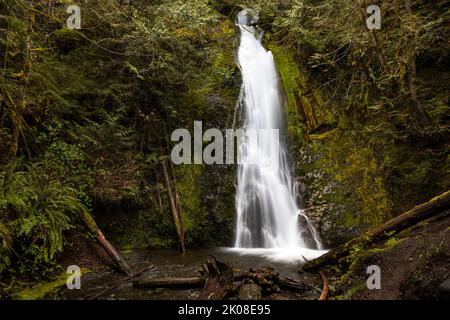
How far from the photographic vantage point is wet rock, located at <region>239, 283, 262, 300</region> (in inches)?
191

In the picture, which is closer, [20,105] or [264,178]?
[20,105]

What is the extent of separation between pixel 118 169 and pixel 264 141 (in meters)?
4.69

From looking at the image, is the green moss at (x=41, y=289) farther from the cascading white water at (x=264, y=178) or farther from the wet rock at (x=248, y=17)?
the wet rock at (x=248, y=17)

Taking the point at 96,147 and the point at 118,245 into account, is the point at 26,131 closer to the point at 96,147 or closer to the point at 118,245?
the point at 96,147

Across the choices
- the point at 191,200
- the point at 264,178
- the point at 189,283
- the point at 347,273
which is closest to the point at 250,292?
the point at 189,283

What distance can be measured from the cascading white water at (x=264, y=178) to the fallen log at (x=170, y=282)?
11.1 ft

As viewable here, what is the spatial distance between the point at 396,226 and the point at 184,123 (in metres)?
6.84

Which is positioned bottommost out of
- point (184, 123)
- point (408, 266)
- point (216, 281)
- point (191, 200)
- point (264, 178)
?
point (216, 281)

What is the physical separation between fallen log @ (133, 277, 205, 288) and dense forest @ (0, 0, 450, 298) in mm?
1775

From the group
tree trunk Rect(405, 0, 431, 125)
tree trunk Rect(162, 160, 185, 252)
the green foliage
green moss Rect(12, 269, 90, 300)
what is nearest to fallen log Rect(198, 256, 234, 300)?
green moss Rect(12, 269, 90, 300)

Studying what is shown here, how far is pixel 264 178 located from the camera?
9.84m

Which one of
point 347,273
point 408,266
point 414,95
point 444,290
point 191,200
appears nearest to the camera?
point 444,290

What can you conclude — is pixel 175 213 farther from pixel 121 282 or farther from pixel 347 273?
pixel 347 273
